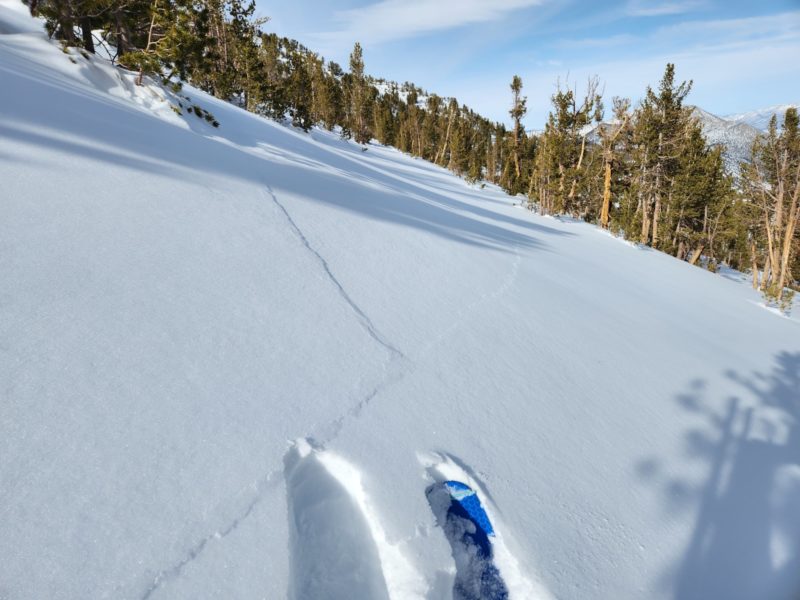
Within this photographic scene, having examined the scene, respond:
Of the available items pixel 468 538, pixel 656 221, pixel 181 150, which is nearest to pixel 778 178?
pixel 656 221

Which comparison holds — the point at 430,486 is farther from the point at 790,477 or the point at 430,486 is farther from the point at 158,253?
the point at 790,477

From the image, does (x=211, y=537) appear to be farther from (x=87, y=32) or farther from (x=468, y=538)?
(x=87, y=32)

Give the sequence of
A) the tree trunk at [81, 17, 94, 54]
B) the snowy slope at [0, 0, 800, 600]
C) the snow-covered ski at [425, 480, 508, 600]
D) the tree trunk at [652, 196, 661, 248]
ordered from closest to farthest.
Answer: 1. the snowy slope at [0, 0, 800, 600]
2. the snow-covered ski at [425, 480, 508, 600]
3. the tree trunk at [81, 17, 94, 54]
4. the tree trunk at [652, 196, 661, 248]

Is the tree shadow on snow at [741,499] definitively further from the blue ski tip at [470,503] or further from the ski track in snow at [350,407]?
the ski track in snow at [350,407]

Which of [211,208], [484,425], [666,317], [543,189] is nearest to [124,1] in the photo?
[211,208]

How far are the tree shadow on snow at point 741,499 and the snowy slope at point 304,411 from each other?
0.06ft

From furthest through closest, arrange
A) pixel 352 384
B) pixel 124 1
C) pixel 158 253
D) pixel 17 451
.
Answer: pixel 124 1 < pixel 158 253 < pixel 352 384 < pixel 17 451

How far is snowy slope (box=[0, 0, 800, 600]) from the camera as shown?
150cm

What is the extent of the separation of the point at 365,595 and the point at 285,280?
2.36 m

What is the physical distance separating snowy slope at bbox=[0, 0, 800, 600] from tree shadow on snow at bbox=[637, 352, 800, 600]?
0.06ft

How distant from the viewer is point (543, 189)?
648 inches

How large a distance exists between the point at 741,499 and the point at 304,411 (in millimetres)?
3185

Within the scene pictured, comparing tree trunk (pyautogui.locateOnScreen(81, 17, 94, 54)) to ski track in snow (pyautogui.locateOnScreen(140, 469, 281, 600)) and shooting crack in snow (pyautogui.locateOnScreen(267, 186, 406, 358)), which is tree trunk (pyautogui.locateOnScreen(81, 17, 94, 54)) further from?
ski track in snow (pyautogui.locateOnScreen(140, 469, 281, 600))

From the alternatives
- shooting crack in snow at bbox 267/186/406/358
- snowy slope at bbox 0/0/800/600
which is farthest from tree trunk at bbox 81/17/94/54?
shooting crack in snow at bbox 267/186/406/358
